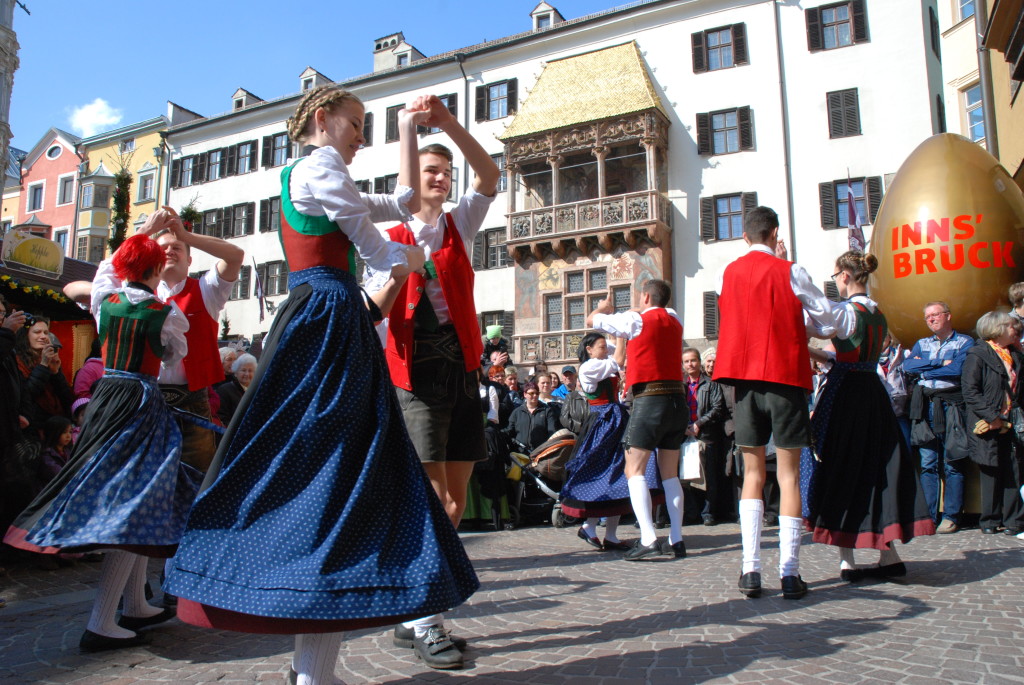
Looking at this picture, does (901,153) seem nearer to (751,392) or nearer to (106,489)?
(751,392)

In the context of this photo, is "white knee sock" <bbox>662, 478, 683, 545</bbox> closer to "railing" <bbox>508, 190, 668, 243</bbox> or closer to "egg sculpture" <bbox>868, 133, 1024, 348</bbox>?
"egg sculpture" <bbox>868, 133, 1024, 348</bbox>

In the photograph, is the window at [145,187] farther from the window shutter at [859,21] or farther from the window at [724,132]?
the window shutter at [859,21]

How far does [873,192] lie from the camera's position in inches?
982

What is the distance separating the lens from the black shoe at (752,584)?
443 centimetres

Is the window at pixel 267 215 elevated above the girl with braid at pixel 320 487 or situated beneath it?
elevated above

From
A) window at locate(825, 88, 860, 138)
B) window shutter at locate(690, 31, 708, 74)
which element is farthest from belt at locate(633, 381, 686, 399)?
window shutter at locate(690, 31, 708, 74)

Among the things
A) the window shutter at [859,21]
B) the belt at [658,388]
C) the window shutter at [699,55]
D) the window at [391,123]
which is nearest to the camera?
the belt at [658,388]

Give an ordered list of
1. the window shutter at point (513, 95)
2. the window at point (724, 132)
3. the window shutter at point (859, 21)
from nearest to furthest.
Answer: the window shutter at point (859, 21)
the window at point (724, 132)
the window shutter at point (513, 95)

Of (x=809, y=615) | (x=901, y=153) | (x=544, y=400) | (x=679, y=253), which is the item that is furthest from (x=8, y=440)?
(x=901, y=153)

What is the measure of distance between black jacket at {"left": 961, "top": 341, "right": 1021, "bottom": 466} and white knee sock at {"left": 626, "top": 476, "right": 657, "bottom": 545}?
331cm

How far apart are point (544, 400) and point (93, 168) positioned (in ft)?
142

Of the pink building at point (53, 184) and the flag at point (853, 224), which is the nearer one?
the flag at point (853, 224)

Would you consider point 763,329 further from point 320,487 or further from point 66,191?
point 66,191

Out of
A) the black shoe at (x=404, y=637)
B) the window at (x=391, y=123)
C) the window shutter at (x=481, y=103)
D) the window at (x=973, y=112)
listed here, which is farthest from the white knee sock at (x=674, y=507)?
the window at (x=391, y=123)
